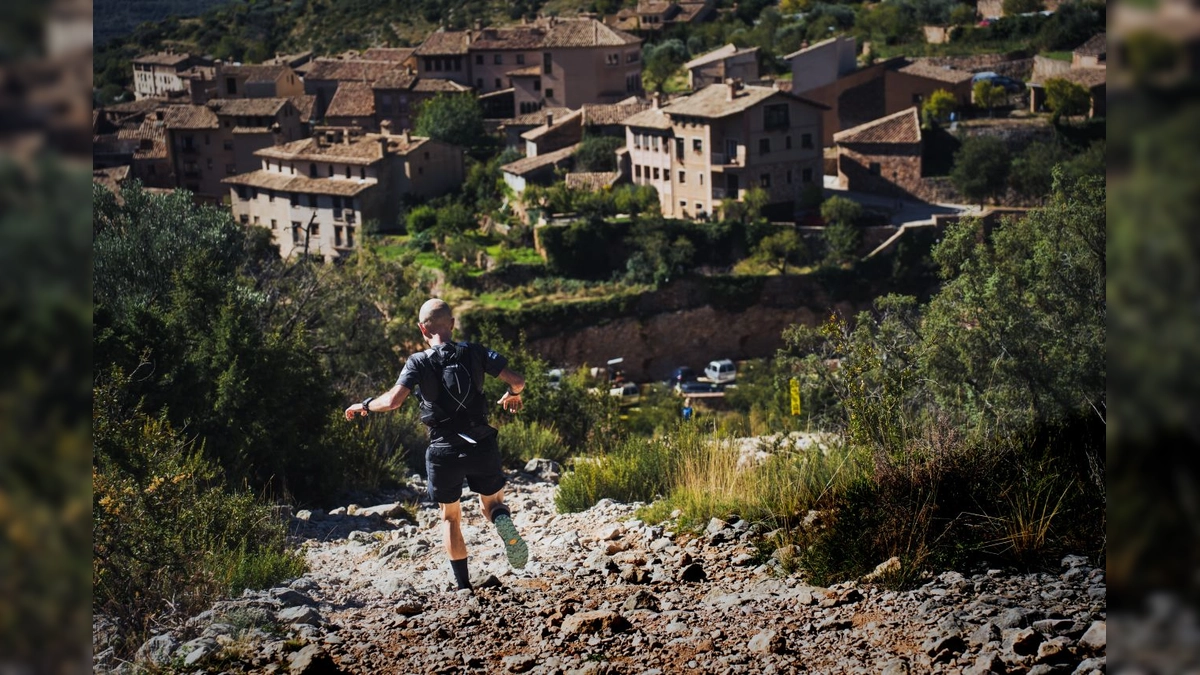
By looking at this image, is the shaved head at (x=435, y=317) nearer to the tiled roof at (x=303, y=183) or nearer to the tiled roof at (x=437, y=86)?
the tiled roof at (x=303, y=183)

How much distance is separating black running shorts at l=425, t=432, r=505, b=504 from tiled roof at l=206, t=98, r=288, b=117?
26.3 m

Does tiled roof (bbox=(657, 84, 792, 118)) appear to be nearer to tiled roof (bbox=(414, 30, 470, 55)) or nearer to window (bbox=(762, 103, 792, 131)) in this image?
window (bbox=(762, 103, 792, 131))

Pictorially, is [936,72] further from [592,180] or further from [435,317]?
[435,317]

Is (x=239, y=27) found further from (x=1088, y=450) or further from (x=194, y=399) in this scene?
(x=1088, y=450)

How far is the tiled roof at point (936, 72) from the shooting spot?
95.6ft

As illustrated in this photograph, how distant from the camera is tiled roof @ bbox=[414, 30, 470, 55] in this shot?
34.1 m

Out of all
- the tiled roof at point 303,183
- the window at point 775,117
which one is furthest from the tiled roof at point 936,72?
the tiled roof at point 303,183

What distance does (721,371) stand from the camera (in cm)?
2269

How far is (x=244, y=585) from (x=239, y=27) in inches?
1482

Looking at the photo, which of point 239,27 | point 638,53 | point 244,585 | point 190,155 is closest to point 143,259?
point 244,585

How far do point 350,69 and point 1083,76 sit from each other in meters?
16.7

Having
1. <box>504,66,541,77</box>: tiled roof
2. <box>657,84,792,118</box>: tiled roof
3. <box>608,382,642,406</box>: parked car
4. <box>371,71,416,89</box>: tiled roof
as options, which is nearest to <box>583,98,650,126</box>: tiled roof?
<box>657,84,792,118</box>: tiled roof

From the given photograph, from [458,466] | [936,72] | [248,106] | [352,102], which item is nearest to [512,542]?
[458,466]

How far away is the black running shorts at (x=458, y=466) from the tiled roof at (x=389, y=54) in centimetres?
3248
